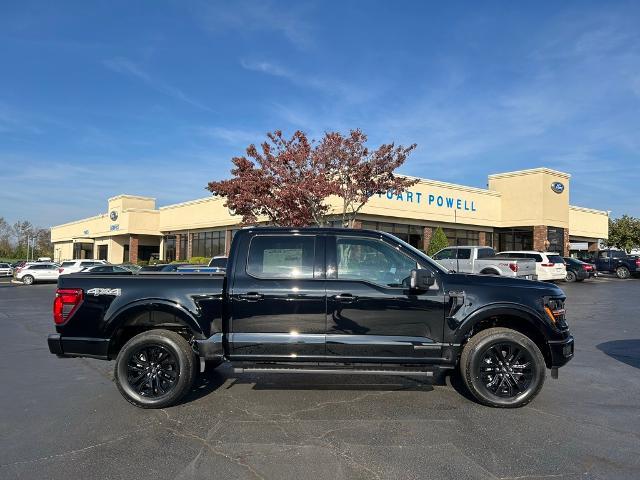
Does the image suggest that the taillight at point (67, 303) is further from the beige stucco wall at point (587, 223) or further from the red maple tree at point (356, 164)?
the beige stucco wall at point (587, 223)

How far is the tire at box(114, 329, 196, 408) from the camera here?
5.36 meters

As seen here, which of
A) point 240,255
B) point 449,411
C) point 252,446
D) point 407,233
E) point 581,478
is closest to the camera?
point 581,478

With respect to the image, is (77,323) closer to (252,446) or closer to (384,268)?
(252,446)

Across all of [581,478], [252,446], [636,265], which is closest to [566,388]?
[581,478]

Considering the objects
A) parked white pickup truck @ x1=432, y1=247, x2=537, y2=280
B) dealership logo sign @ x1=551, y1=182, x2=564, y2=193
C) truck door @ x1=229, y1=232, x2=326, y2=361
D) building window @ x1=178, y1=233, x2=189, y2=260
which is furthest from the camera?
building window @ x1=178, y1=233, x2=189, y2=260

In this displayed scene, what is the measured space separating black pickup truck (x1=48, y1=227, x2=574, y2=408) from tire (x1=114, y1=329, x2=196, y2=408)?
0.01 m

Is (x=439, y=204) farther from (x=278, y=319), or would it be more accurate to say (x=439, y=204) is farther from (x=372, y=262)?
(x=278, y=319)

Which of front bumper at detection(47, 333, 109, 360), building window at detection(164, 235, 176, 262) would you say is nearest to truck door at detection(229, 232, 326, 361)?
front bumper at detection(47, 333, 109, 360)

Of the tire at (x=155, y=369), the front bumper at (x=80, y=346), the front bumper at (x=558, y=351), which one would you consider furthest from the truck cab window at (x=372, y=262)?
the front bumper at (x=80, y=346)

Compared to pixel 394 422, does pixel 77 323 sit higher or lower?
higher

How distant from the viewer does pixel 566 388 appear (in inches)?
244

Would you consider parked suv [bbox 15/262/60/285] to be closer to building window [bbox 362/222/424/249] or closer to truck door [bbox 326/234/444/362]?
building window [bbox 362/222/424/249]

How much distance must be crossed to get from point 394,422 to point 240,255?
242 cm

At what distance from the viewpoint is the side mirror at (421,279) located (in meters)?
5.14
